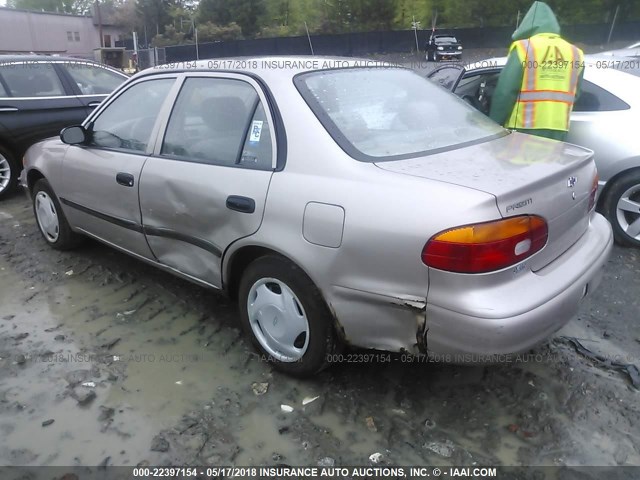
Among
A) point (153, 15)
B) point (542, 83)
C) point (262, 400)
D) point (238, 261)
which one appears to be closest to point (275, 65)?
point (238, 261)

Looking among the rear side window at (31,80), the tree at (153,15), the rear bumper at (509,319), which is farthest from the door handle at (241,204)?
the tree at (153,15)

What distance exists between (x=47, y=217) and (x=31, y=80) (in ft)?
9.10

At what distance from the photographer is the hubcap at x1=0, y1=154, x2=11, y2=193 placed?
6.30m

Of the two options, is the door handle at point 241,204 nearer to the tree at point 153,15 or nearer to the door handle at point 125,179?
the door handle at point 125,179

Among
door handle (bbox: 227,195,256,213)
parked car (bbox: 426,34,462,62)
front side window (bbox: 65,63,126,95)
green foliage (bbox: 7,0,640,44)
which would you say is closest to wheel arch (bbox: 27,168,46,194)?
door handle (bbox: 227,195,256,213)

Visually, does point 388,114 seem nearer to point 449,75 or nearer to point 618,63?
point 449,75

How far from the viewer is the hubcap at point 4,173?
6.30 meters

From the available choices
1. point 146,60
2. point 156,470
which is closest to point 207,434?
point 156,470

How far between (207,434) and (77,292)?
6.48 feet

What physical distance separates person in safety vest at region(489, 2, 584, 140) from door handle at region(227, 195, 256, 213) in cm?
260

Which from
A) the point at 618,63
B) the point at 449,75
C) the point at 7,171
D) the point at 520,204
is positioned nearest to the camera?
the point at 520,204

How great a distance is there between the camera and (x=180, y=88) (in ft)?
10.8

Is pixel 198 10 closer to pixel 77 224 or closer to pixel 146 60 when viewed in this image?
pixel 146 60

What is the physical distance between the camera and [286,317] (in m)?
2.76
